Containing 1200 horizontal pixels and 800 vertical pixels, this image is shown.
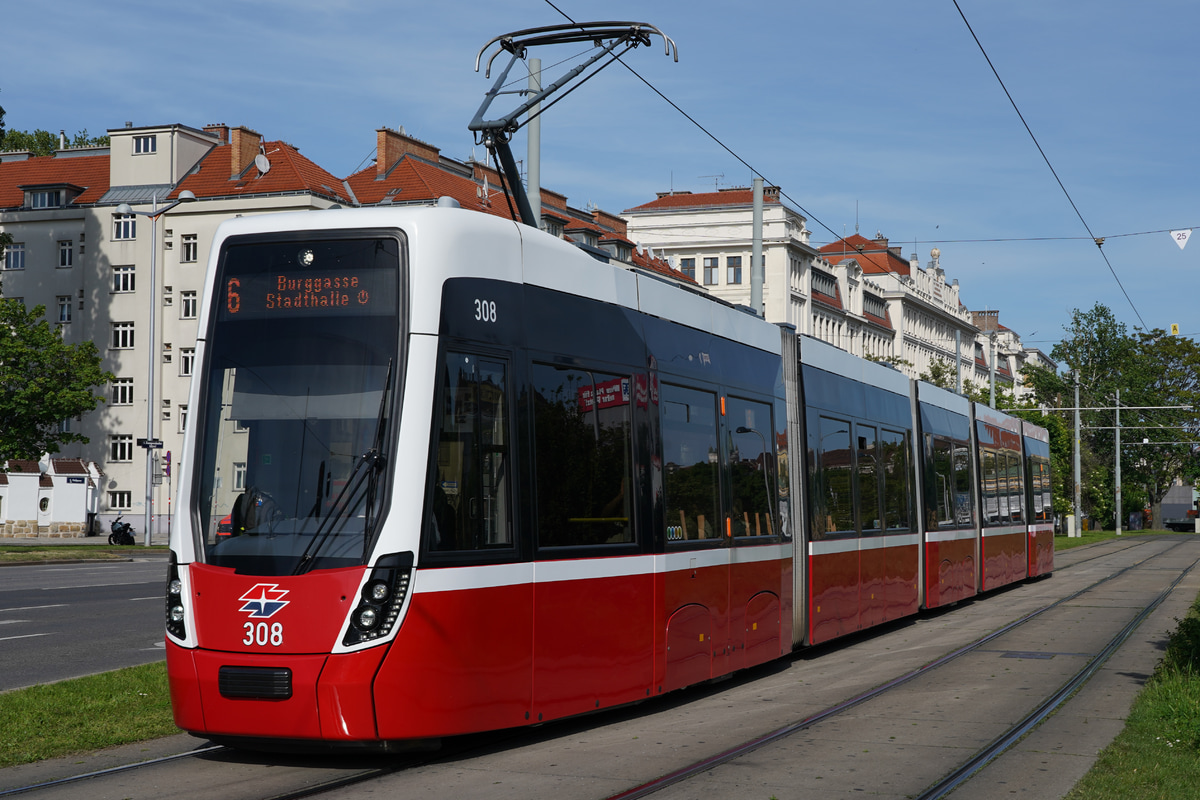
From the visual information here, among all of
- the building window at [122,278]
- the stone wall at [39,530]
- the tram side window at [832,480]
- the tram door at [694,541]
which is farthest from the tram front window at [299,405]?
the building window at [122,278]

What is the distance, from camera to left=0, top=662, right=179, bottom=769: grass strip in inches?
351

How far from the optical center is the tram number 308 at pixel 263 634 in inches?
302

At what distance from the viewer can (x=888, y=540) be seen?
16844mm

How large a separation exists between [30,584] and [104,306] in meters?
42.0

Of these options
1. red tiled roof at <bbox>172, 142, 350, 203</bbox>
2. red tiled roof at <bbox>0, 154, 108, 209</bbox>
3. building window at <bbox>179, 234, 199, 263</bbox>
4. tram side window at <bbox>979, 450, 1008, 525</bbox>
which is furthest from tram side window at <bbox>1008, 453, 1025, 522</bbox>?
red tiled roof at <bbox>0, 154, 108, 209</bbox>

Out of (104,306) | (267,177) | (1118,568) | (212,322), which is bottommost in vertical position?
(1118,568)

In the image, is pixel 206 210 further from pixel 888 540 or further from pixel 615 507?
pixel 615 507

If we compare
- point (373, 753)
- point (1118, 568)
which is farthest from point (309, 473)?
point (1118, 568)

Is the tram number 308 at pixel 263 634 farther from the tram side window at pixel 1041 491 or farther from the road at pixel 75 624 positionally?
the tram side window at pixel 1041 491

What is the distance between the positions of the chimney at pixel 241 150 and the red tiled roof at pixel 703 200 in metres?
29.2

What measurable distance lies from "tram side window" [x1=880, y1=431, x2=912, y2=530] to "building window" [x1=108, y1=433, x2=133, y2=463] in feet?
174

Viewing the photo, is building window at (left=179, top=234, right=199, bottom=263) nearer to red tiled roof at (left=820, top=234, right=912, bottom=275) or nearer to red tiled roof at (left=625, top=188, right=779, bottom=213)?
red tiled roof at (left=625, top=188, right=779, bottom=213)

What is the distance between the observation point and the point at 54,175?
70125mm

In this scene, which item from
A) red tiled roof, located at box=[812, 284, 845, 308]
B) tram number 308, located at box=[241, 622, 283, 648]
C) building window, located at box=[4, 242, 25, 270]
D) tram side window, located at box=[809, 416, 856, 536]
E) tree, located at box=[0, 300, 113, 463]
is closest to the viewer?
tram number 308, located at box=[241, 622, 283, 648]
